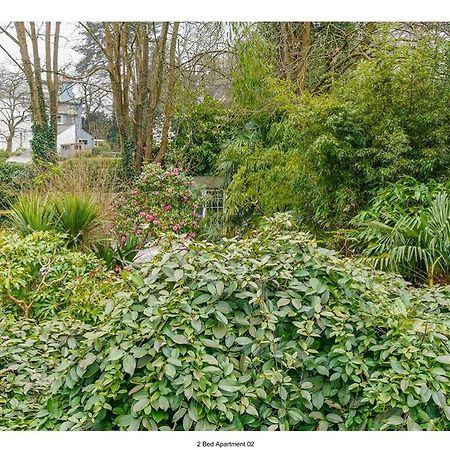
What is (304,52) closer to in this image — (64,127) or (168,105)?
(168,105)

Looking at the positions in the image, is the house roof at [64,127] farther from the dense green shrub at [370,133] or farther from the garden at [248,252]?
the dense green shrub at [370,133]

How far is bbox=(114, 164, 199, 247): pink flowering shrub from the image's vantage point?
17.0ft

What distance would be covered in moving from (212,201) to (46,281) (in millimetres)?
3383

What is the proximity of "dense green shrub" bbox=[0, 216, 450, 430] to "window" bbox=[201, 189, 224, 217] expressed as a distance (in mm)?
4090

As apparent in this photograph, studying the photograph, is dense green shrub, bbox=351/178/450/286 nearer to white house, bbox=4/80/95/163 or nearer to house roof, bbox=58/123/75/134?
white house, bbox=4/80/95/163

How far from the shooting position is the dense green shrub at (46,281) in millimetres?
2279

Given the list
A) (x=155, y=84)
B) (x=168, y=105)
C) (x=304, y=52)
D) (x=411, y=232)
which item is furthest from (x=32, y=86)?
(x=411, y=232)

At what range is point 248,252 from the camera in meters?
1.69

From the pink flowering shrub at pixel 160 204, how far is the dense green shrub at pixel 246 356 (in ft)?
11.5

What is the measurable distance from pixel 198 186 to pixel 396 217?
3.08m
